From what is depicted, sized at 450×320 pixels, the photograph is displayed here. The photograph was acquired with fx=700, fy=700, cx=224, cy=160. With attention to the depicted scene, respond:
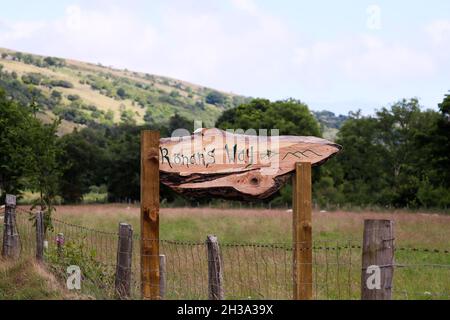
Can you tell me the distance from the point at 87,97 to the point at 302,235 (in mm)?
149095

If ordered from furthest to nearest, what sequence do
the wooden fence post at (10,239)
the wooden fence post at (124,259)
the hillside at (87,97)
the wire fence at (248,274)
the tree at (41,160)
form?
1. the hillside at (87,97)
2. the tree at (41,160)
3. the wooden fence post at (10,239)
4. the wire fence at (248,274)
5. the wooden fence post at (124,259)

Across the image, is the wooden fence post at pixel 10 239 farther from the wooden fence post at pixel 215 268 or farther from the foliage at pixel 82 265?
the wooden fence post at pixel 215 268

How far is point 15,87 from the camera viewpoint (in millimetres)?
125375

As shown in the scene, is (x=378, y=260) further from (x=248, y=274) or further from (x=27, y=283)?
(x=27, y=283)

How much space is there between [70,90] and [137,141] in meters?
97.7

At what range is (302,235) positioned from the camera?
27.1 feet

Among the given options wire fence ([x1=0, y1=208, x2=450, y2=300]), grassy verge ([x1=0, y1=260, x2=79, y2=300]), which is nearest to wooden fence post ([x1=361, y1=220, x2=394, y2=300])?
wire fence ([x1=0, y1=208, x2=450, y2=300])

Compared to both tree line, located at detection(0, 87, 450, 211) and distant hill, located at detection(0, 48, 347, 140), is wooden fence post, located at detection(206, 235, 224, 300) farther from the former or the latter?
distant hill, located at detection(0, 48, 347, 140)

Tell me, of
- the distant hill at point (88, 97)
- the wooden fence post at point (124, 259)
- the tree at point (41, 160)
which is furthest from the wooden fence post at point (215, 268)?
the distant hill at point (88, 97)

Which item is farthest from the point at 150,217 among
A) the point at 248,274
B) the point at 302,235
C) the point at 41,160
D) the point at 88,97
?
the point at 88,97

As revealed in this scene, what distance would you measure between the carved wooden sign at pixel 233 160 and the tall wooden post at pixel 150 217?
17cm

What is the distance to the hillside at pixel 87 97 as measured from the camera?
128 metres
